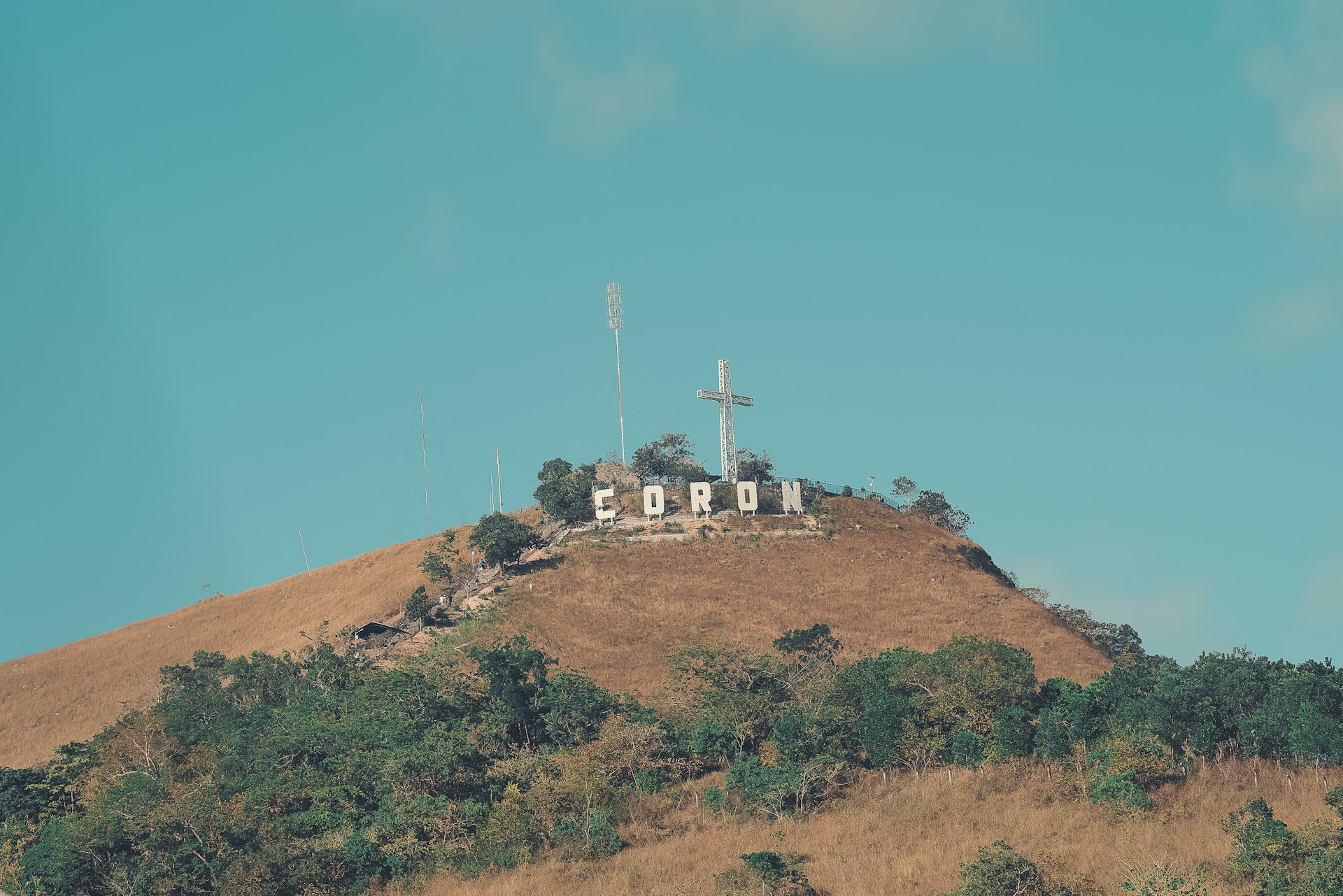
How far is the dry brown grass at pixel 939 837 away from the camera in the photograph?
51.0 metres

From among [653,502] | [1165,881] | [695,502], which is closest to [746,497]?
[695,502]

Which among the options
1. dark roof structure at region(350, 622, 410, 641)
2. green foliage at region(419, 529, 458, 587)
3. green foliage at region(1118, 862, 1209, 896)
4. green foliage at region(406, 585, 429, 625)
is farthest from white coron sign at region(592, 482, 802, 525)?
green foliage at region(1118, 862, 1209, 896)

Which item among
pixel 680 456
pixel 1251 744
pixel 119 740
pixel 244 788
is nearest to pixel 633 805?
pixel 244 788

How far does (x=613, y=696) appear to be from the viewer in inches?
3076

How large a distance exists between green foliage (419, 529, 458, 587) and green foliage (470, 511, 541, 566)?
3.03 meters

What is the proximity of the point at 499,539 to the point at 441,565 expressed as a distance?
17.2 feet

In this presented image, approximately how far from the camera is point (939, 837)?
54938mm

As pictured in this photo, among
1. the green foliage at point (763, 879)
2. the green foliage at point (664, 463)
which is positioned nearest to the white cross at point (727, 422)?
the green foliage at point (664, 463)

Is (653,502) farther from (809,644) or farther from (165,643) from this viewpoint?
(165,643)

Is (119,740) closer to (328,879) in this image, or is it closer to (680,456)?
(328,879)

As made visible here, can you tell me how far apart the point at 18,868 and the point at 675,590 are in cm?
5599

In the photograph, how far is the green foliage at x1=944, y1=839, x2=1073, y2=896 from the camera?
155ft

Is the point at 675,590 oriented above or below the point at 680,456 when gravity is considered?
below

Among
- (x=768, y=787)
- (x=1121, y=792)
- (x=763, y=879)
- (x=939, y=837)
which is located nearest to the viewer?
(x=763, y=879)
